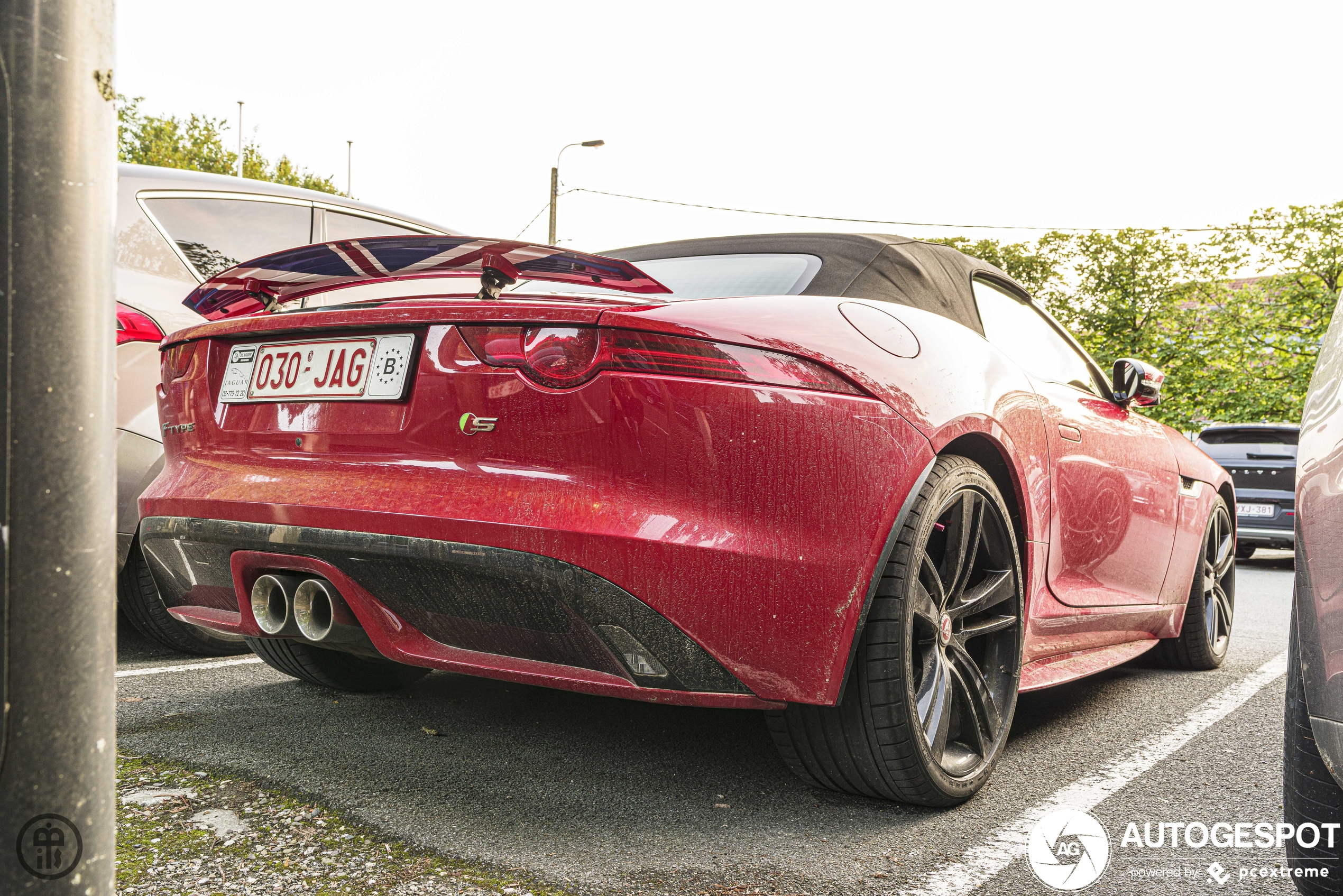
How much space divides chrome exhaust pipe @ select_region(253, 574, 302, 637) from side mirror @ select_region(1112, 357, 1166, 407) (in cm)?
288

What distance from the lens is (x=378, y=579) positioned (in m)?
2.21

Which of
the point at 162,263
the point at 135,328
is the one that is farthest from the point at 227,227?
the point at 135,328

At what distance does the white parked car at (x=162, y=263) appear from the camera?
11.7 feet

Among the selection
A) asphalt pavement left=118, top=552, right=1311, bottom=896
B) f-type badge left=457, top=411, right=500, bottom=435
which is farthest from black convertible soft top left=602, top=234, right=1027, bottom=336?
asphalt pavement left=118, top=552, right=1311, bottom=896

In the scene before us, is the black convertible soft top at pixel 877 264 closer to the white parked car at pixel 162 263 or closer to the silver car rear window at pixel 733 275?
the silver car rear window at pixel 733 275

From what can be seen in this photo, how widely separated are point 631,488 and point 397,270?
0.88m

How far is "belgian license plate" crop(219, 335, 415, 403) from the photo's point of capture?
7.46 ft

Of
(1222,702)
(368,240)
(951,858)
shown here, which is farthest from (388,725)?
(1222,702)

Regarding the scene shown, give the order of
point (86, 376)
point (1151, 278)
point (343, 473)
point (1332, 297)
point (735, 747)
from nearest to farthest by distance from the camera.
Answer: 1. point (86, 376)
2. point (343, 473)
3. point (735, 747)
4. point (1332, 297)
5. point (1151, 278)

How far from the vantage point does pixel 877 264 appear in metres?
2.86

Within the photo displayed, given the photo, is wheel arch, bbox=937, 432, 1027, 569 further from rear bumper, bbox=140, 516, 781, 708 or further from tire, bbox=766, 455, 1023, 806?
rear bumper, bbox=140, 516, 781, 708

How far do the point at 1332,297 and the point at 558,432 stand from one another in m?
32.5

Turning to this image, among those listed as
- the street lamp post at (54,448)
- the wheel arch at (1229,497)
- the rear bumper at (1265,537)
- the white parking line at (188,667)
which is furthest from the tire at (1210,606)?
the rear bumper at (1265,537)

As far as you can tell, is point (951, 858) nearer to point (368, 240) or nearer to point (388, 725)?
point (388, 725)
